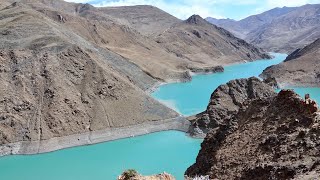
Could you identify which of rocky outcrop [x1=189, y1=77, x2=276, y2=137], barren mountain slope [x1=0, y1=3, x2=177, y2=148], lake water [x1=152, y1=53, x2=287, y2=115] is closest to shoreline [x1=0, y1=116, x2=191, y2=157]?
barren mountain slope [x1=0, y1=3, x2=177, y2=148]

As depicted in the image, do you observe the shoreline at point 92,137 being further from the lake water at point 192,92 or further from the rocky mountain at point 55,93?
the lake water at point 192,92

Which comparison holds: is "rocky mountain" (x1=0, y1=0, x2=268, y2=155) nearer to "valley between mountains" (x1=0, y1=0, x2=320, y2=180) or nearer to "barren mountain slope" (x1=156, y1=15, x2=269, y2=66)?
"valley between mountains" (x1=0, y1=0, x2=320, y2=180)

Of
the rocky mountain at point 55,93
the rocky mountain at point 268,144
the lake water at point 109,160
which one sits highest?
the rocky mountain at point 268,144

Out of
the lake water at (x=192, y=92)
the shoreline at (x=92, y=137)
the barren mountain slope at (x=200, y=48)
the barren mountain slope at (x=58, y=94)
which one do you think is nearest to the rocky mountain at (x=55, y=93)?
the barren mountain slope at (x=58, y=94)

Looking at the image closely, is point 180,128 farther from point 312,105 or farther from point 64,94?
point 312,105

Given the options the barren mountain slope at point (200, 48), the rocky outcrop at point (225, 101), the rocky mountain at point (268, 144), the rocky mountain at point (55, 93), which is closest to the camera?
the rocky mountain at point (268, 144)

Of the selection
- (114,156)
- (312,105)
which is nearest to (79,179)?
(114,156)

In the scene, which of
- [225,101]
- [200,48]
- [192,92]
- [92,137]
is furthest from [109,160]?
[200,48]
